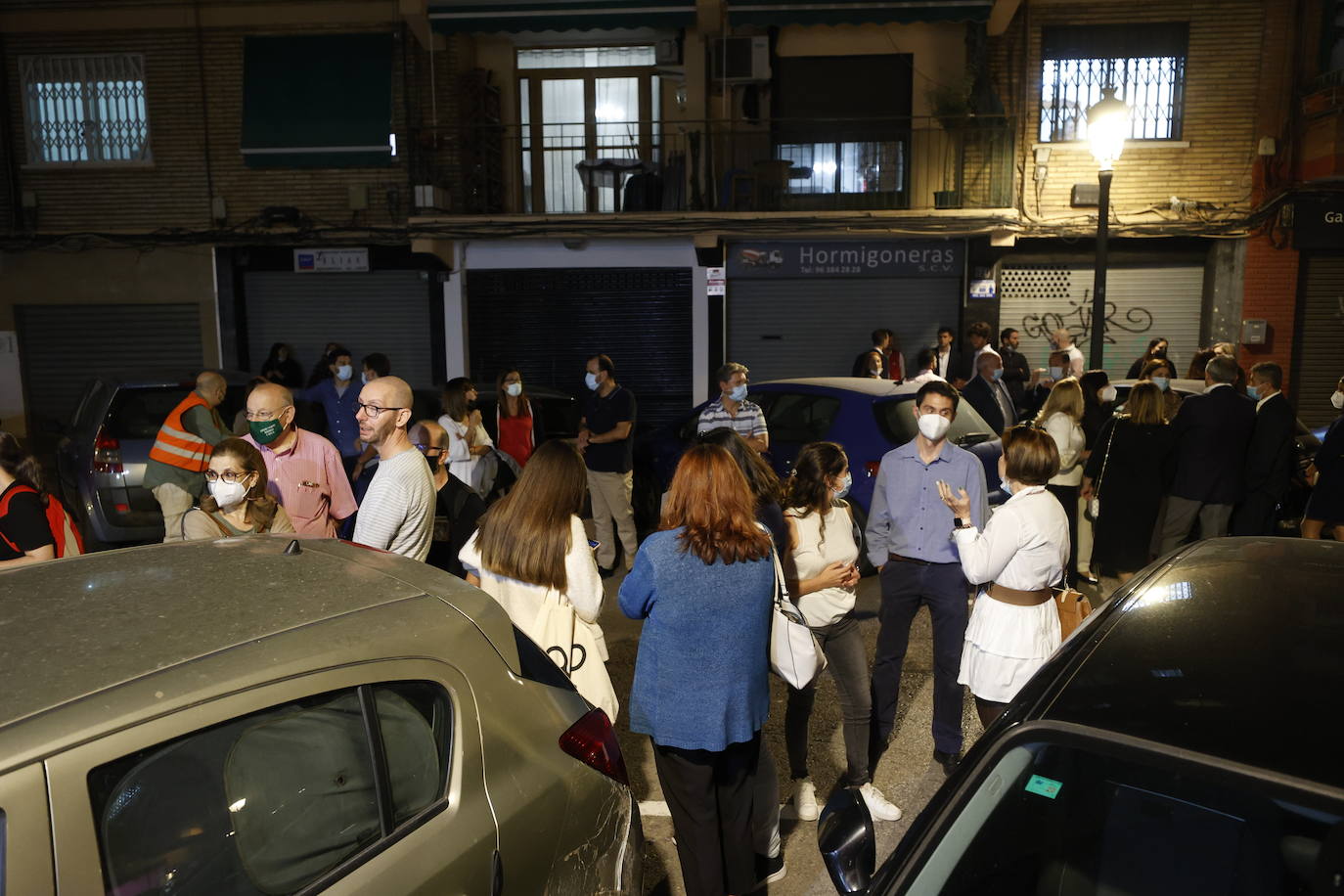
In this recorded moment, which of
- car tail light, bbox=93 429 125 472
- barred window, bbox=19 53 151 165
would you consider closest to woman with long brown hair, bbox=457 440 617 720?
car tail light, bbox=93 429 125 472

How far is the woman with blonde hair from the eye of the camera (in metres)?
6.73

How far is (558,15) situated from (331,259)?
206 inches

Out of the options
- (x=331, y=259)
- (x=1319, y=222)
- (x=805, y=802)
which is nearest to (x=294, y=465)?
(x=805, y=802)

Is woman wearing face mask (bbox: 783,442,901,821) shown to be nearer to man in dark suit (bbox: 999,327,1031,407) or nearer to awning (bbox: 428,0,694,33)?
man in dark suit (bbox: 999,327,1031,407)

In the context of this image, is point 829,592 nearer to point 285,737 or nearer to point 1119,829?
point 1119,829

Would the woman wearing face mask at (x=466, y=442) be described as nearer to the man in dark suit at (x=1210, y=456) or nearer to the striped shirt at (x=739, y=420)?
the striped shirt at (x=739, y=420)

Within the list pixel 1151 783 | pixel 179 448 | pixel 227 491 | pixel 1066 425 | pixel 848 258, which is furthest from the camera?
pixel 848 258

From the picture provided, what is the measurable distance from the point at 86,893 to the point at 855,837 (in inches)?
61.5

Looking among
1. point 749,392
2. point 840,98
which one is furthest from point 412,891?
point 840,98

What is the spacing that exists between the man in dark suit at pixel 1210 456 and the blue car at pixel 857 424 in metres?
1.16

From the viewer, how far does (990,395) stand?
31.5 feet

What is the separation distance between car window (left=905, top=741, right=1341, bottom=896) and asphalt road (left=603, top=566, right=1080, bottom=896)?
1999 mm

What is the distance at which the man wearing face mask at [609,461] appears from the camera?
834 cm

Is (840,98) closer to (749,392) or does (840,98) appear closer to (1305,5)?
(1305,5)
